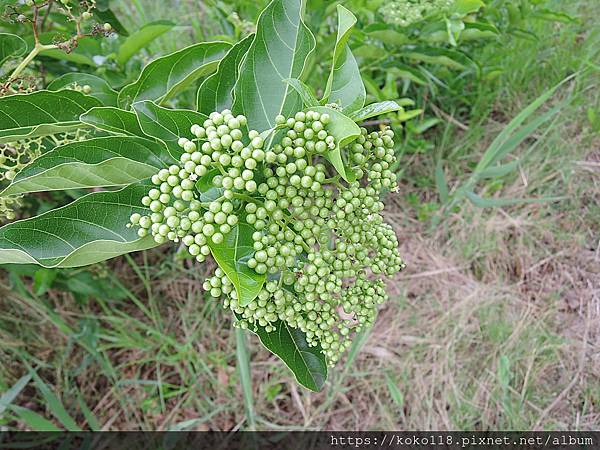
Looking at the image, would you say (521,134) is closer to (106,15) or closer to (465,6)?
(465,6)

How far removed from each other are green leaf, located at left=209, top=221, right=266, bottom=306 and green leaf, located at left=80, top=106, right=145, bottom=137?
0.92 ft

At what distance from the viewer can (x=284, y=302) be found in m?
0.97

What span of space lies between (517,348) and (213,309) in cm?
154

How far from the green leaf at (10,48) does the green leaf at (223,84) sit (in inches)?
20.6

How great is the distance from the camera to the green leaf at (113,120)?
956 mm

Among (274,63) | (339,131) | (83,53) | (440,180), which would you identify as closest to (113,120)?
(274,63)

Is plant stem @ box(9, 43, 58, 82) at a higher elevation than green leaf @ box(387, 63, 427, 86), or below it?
higher

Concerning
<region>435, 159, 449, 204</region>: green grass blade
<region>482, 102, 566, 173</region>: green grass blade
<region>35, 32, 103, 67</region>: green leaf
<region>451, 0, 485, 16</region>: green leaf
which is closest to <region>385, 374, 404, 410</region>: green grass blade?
<region>435, 159, 449, 204</region>: green grass blade

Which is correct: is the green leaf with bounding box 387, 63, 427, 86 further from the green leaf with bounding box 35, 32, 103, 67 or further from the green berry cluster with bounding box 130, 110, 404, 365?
the green berry cluster with bounding box 130, 110, 404, 365

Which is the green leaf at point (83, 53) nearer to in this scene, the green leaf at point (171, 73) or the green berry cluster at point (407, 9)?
the green leaf at point (171, 73)

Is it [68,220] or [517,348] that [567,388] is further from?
[68,220]

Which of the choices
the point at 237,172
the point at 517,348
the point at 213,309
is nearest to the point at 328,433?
the point at 213,309

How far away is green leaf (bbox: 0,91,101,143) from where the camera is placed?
98 cm

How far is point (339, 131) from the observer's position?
0.85 metres
